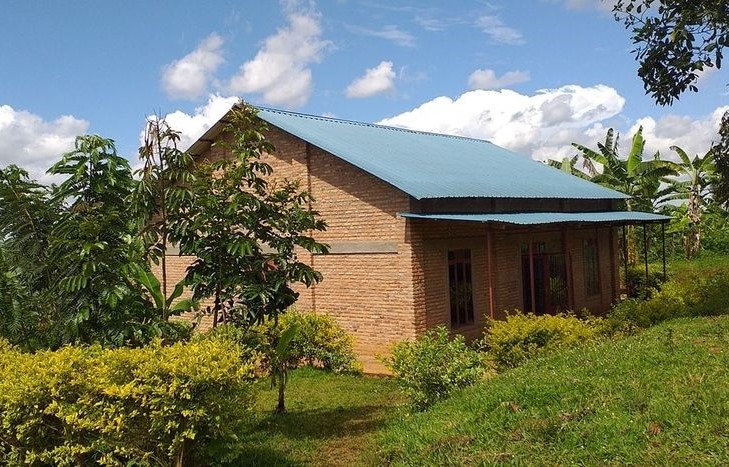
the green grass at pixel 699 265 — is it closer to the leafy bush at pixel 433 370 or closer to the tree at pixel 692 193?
the tree at pixel 692 193

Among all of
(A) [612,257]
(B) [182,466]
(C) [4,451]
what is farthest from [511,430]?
(A) [612,257]

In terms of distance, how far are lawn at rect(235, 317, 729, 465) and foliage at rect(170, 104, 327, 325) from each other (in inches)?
58.8

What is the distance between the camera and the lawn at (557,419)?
Result: 575cm

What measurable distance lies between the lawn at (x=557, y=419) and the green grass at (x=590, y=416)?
0.01 meters

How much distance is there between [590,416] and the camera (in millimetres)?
6402

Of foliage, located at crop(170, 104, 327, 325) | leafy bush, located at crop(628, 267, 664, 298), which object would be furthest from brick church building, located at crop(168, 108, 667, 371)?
leafy bush, located at crop(628, 267, 664, 298)

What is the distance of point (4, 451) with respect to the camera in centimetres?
602

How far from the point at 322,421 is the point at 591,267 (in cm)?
1350

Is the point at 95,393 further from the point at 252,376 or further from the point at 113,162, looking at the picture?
the point at 113,162

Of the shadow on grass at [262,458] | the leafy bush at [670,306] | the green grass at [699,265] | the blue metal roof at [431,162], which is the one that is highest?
the blue metal roof at [431,162]

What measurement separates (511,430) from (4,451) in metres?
4.96

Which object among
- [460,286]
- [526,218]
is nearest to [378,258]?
[460,286]

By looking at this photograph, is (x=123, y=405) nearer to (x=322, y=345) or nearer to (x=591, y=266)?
(x=322, y=345)

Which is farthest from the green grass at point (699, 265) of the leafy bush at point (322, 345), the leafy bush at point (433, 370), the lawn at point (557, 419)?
the leafy bush at point (433, 370)
